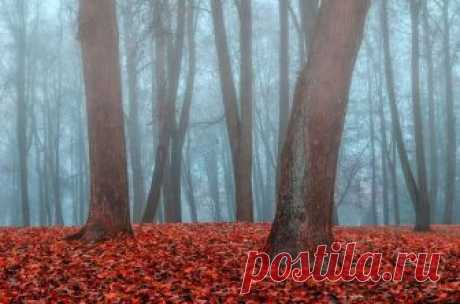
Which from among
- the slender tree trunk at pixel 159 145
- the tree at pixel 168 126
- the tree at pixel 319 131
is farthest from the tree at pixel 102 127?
the tree at pixel 168 126

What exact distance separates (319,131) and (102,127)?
13.6 feet

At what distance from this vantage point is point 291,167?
7.92 metres

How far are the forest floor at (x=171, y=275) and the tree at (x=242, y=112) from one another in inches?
177

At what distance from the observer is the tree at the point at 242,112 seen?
15.6 m

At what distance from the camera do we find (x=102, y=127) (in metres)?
10.3

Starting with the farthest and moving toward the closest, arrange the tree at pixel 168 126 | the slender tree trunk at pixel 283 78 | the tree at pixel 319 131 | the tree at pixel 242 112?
the slender tree trunk at pixel 283 78
the tree at pixel 168 126
the tree at pixel 242 112
the tree at pixel 319 131

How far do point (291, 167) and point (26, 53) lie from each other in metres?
23.6

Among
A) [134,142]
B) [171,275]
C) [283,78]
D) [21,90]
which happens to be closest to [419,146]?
[283,78]

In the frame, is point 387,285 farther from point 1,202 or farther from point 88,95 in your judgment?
point 1,202

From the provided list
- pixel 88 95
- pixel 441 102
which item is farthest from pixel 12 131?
pixel 88 95

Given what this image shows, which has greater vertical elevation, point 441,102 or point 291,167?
point 441,102

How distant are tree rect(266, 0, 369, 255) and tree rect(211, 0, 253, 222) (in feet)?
24.8

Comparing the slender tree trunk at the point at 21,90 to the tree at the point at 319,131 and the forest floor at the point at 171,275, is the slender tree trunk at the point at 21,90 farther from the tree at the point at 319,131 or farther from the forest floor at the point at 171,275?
the tree at the point at 319,131

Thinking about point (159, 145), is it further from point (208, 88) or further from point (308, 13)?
point (208, 88)
